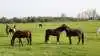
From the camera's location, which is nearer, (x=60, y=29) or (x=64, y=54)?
(x=64, y=54)

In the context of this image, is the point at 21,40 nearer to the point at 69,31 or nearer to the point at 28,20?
the point at 69,31

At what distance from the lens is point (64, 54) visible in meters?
19.7

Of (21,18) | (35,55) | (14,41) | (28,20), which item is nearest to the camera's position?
(35,55)

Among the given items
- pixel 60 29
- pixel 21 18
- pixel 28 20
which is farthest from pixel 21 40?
pixel 21 18

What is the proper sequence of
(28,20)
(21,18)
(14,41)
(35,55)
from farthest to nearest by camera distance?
(21,18), (28,20), (14,41), (35,55)

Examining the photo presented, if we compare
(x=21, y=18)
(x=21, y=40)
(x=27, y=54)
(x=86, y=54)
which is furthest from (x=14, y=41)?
(x=21, y=18)

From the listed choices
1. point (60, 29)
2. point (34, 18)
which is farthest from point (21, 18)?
point (60, 29)

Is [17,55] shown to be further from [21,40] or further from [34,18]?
[34,18]

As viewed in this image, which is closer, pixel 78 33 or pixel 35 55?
pixel 35 55

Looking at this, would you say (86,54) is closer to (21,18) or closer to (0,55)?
(0,55)

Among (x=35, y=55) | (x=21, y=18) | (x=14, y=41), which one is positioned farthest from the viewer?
(x=21, y=18)

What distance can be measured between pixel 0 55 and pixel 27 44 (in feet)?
23.0

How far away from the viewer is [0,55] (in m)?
19.6

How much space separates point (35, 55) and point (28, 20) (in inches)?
4319
